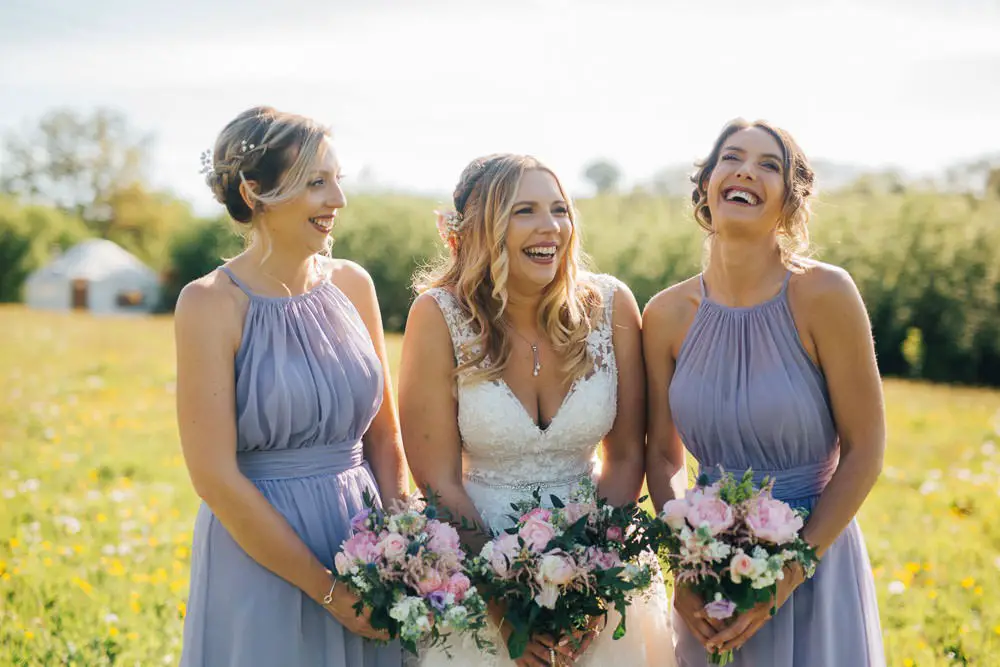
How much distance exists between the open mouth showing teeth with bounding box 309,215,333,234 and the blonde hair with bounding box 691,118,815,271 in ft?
5.49

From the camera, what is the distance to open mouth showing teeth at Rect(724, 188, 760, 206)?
12.9 ft

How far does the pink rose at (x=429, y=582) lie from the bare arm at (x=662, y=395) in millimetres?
1267

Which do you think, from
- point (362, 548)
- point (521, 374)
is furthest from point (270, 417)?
point (521, 374)

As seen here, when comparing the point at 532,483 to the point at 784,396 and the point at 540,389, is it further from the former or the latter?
the point at 784,396

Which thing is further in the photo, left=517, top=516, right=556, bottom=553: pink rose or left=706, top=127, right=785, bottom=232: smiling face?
left=706, top=127, right=785, bottom=232: smiling face

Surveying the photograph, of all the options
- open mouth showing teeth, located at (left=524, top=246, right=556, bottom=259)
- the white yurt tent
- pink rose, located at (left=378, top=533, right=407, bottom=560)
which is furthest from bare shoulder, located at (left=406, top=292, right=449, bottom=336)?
the white yurt tent

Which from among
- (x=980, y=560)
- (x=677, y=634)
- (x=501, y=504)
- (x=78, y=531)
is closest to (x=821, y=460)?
(x=677, y=634)

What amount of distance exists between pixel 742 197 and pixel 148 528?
Result: 20.6 ft

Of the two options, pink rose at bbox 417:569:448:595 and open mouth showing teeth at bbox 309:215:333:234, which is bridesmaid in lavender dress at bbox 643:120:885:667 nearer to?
pink rose at bbox 417:569:448:595

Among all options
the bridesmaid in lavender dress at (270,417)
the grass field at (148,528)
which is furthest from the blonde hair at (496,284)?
the grass field at (148,528)

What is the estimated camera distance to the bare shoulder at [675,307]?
14.0 feet

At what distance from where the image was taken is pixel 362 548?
3.50 meters

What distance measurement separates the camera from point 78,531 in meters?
7.90

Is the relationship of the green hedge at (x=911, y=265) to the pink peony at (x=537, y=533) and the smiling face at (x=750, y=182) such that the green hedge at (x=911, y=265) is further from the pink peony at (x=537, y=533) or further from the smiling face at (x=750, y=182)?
the pink peony at (x=537, y=533)
